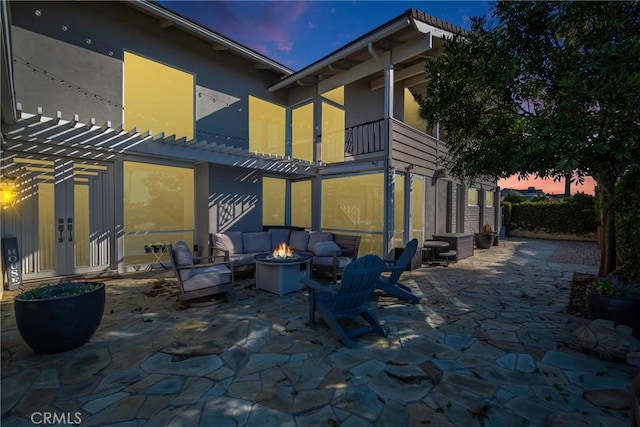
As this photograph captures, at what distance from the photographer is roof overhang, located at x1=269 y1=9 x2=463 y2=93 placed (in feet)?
21.7

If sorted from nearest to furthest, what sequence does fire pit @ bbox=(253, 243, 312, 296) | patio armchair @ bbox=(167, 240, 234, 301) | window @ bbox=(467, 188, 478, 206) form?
patio armchair @ bbox=(167, 240, 234, 301) → fire pit @ bbox=(253, 243, 312, 296) → window @ bbox=(467, 188, 478, 206)

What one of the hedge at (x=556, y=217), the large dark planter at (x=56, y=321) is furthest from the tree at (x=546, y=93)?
the hedge at (x=556, y=217)

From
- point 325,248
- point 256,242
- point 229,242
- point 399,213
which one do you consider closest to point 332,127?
point 399,213

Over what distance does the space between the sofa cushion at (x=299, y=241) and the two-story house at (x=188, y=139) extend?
1.47 metres

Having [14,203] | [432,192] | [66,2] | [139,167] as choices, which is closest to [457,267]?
[432,192]

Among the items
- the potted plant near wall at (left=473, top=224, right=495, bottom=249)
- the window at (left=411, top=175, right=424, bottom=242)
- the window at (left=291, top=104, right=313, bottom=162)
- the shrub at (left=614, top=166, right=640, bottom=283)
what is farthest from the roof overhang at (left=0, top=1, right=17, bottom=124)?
the potted plant near wall at (left=473, top=224, right=495, bottom=249)

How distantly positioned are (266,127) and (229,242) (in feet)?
15.6

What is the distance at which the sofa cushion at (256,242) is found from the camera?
7.50m

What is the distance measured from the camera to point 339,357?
10.3 ft

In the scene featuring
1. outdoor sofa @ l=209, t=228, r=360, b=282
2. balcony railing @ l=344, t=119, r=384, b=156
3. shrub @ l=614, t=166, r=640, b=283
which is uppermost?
balcony railing @ l=344, t=119, r=384, b=156

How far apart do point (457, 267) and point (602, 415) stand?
20.0ft

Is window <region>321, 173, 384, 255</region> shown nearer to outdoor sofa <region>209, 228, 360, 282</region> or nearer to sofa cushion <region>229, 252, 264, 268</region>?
outdoor sofa <region>209, 228, 360, 282</region>

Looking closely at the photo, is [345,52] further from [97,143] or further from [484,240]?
[484,240]

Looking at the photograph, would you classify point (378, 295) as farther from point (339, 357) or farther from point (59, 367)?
point (59, 367)
